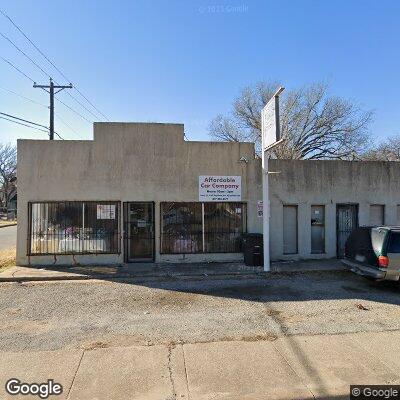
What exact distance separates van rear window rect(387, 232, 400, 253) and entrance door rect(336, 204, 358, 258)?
4.88 metres

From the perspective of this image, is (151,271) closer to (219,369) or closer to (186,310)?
(186,310)

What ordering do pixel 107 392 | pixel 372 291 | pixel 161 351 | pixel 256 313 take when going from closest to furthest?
pixel 107 392 → pixel 161 351 → pixel 256 313 → pixel 372 291

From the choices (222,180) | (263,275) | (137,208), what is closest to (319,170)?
(222,180)

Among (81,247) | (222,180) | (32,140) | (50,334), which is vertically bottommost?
(50,334)

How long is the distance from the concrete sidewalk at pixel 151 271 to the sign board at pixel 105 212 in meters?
1.70

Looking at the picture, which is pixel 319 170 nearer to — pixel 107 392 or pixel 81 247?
pixel 81 247

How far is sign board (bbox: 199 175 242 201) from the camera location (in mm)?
12867

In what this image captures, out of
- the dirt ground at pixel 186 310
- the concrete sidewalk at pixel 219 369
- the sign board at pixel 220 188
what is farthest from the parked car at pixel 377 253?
the sign board at pixel 220 188

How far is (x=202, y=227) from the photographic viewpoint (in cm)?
1294

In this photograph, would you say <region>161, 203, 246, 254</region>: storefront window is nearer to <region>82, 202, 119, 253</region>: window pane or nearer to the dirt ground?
<region>82, 202, 119, 253</region>: window pane

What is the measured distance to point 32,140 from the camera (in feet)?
40.0

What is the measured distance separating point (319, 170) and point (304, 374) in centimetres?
1027

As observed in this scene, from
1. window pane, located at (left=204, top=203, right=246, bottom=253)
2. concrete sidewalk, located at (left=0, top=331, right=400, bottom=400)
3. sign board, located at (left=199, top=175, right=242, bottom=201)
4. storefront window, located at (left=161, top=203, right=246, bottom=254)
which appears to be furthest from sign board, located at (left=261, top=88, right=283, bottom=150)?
concrete sidewalk, located at (left=0, top=331, right=400, bottom=400)

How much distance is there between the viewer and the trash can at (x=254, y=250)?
12062 millimetres
